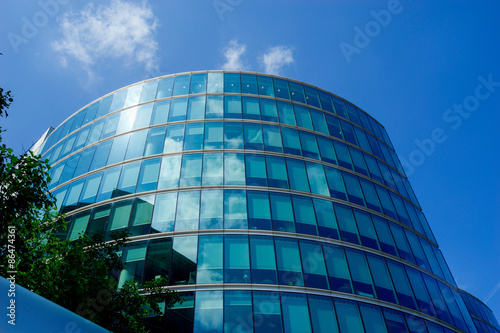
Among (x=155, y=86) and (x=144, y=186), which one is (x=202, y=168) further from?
(x=155, y=86)

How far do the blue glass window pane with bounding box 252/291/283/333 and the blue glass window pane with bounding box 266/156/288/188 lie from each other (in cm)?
717

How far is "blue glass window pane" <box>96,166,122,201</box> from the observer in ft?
76.3

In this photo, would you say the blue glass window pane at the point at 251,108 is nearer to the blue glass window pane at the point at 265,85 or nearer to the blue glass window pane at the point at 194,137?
the blue glass window pane at the point at 265,85

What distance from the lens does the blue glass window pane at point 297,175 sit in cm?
2308

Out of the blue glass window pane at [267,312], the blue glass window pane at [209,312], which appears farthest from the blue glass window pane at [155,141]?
the blue glass window pane at [267,312]

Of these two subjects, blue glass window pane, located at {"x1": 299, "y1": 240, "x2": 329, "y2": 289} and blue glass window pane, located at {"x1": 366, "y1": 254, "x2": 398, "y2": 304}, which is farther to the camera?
blue glass window pane, located at {"x1": 366, "y1": 254, "x2": 398, "y2": 304}

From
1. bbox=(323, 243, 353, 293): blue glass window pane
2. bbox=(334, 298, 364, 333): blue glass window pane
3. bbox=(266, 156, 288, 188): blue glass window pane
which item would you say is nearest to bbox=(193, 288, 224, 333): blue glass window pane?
bbox=(334, 298, 364, 333): blue glass window pane

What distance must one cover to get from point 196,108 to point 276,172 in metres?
8.07

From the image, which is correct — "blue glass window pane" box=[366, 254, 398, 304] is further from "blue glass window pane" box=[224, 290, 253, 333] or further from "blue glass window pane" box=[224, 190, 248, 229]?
"blue glass window pane" box=[224, 190, 248, 229]

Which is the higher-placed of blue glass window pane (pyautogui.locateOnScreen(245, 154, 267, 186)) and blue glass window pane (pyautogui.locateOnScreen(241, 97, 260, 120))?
blue glass window pane (pyautogui.locateOnScreen(241, 97, 260, 120))

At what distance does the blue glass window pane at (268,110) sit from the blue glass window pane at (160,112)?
23.3 feet

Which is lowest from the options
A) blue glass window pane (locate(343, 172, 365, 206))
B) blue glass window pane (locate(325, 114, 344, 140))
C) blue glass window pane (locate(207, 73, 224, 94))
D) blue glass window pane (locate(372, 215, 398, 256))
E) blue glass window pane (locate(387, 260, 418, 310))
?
blue glass window pane (locate(387, 260, 418, 310))

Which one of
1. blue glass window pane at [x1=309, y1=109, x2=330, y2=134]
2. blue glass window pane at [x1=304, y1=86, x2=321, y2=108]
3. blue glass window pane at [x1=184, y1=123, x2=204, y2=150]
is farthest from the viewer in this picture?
blue glass window pane at [x1=304, y1=86, x2=321, y2=108]

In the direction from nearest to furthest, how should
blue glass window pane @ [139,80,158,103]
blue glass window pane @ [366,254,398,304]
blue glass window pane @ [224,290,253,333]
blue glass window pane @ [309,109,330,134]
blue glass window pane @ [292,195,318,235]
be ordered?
blue glass window pane @ [224,290,253,333], blue glass window pane @ [366,254,398,304], blue glass window pane @ [292,195,318,235], blue glass window pane @ [309,109,330,134], blue glass window pane @ [139,80,158,103]
